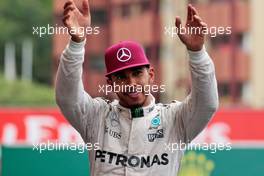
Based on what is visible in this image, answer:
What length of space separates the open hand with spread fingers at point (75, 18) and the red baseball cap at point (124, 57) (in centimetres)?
15

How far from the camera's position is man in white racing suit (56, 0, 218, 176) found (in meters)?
3.57

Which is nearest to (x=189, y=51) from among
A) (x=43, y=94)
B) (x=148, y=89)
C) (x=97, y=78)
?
(x=148, y=89)

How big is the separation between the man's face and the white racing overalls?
47 millimetres

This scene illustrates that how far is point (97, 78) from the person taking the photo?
64.6ft

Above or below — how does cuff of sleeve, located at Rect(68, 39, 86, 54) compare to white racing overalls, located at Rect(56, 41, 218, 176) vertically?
above

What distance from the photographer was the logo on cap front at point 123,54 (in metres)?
3.65

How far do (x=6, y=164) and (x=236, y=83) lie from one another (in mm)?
14938

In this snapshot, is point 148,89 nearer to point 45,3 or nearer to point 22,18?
point 22,18

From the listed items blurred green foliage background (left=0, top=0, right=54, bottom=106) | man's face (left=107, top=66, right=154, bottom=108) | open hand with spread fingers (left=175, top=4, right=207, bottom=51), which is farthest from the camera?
blurred green foliage background (left=0, top=0, right=54, bottom=106)

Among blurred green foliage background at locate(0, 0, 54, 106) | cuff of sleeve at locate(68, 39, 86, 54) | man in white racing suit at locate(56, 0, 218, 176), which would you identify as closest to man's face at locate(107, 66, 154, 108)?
man in white racing suit at locate(56, 0, 218, 176)

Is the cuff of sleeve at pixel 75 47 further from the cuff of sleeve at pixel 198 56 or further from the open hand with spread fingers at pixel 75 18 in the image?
the cuff of sleeve at pixel 198 56

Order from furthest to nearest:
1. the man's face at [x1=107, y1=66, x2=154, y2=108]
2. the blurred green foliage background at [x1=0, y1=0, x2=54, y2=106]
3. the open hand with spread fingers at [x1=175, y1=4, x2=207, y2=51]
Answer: the blurred green foliage background at [x1=0, y1=0, x2=54, y2=106] < the man's face at [x1=107, y1=66, x2=154, y2=108] < the open hand with spread fingers at [x1=175, y1=4, x2=207, y2=51]

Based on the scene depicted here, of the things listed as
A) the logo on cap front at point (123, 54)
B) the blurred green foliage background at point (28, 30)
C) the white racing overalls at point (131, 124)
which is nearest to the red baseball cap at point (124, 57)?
the logo on cap front at point (123, 54)

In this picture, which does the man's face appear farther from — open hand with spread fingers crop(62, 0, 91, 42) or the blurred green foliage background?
the blurred green foliage background
